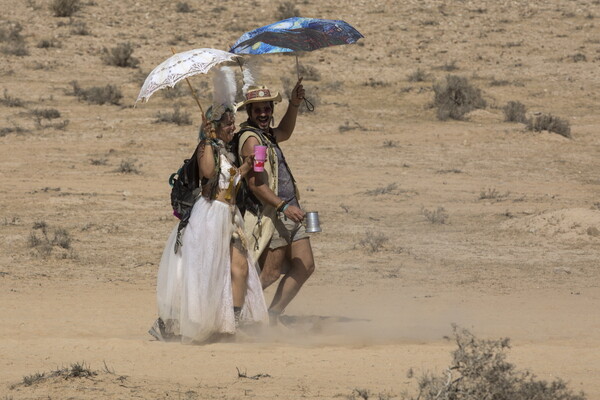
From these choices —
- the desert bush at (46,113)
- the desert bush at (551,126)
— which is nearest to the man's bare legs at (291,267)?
the desert bush at (46,113)

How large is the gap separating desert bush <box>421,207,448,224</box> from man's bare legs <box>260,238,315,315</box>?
16.3ft

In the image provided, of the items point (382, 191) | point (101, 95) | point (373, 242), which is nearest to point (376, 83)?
point (101, 95)

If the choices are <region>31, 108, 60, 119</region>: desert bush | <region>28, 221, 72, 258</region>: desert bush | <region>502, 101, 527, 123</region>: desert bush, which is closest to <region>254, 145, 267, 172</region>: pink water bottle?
<region>28, 221, 72, 258</region>: desert bush

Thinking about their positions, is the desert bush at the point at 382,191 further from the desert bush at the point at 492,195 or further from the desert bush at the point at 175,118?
the desert bush at the point at 175,118

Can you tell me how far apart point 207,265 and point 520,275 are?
413cm

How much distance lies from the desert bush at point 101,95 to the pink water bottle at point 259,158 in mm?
11689

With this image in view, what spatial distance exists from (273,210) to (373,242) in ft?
12.6

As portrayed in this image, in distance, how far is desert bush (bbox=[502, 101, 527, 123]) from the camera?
710 inches

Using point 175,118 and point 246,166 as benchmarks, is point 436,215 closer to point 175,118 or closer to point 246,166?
point 246,166

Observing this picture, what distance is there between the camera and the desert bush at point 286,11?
25766 millimetres

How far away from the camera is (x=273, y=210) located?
288 inches

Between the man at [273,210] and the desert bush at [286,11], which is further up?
the desert bush at [286,11]

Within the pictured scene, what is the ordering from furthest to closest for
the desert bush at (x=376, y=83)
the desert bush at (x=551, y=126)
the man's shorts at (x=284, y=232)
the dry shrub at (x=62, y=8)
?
the dry shrub at (x=62, y=8) → the desert bush at (x=376, y=83) → the desert bush at (x=551, y=126) → the man's shorts at (x=284, y=232)

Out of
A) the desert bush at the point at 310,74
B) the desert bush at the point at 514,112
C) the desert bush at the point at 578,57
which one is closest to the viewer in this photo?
the desert bush at the point at 514,112
